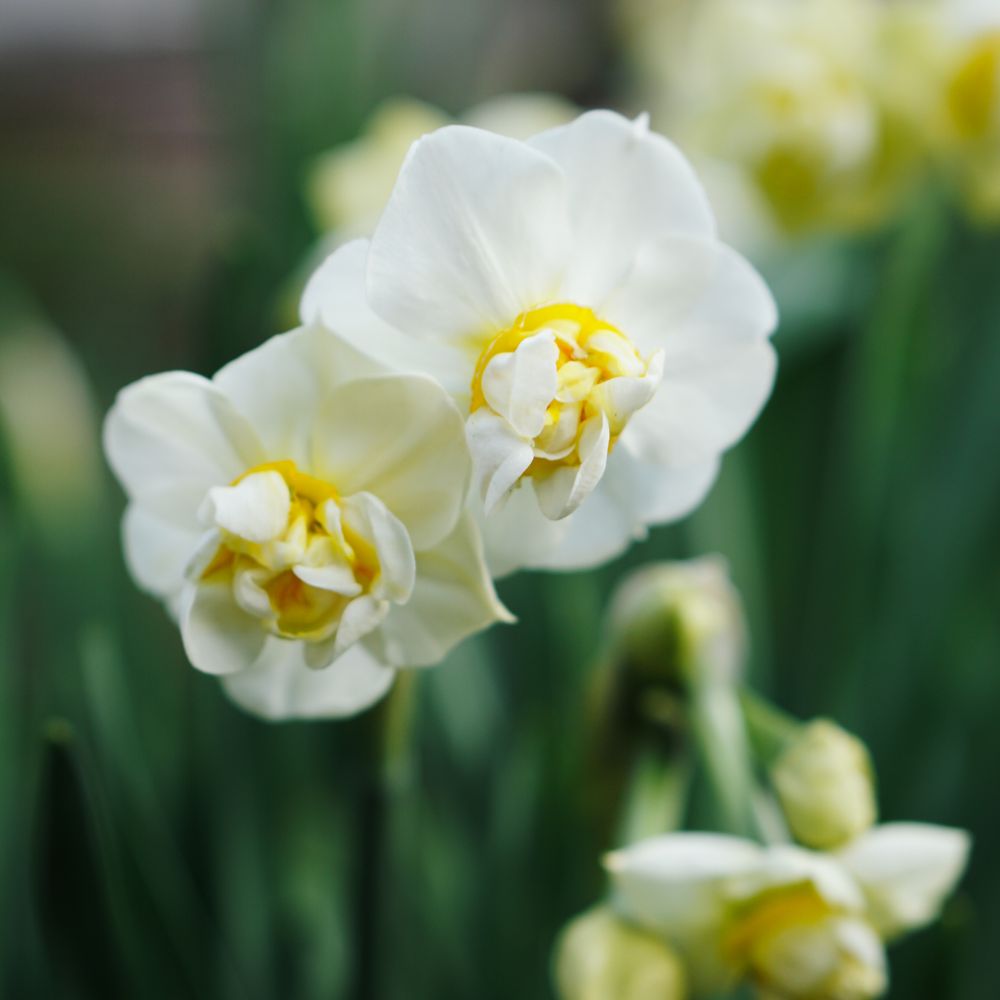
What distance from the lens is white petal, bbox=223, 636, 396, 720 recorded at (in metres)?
0.37

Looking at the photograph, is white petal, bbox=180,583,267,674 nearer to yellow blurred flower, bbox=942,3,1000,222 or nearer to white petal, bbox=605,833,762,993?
white petal, bbox=605,833,762,993

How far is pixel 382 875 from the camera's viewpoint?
492 millimetres

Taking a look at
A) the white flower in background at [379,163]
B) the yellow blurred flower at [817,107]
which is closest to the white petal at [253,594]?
the white flower in background at [379,163]

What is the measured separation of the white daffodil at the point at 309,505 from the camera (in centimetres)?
32

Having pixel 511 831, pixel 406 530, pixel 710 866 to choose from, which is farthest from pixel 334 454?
pixel 511 831

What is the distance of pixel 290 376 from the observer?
0.34 m

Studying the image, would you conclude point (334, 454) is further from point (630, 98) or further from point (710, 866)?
point (630, 98)

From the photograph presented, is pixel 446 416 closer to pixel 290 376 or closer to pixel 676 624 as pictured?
pixel 290 376

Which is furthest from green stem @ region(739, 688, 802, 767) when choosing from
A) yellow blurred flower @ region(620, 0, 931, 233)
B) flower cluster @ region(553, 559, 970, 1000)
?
yellow blurred flower @ region(620, 0, 931, 233)

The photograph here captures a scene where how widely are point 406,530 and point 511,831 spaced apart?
39 centimetres

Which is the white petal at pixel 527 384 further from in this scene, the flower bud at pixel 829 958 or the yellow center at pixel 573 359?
the flower bud at pixel 829 958

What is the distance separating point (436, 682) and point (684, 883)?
1.10ft

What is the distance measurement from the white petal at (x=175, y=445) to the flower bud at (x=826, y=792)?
215mm

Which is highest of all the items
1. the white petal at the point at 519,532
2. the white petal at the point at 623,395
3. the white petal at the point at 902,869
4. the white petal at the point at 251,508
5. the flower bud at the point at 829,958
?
the white petal at the point at 623,395
